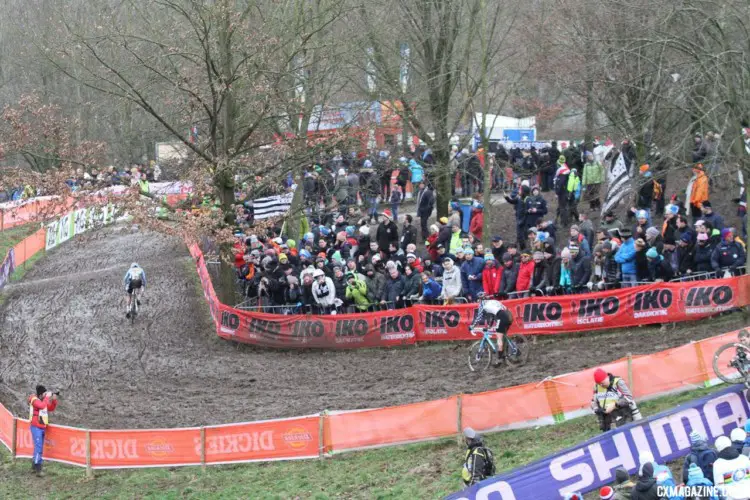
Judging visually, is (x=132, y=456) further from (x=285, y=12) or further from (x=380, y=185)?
(x=380, y=185)

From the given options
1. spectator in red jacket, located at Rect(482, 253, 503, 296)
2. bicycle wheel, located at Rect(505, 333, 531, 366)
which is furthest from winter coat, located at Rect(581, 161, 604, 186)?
bicycle wheel, located at Rect(505, 333, 531, 366)

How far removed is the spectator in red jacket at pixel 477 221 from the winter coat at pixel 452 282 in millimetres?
3279

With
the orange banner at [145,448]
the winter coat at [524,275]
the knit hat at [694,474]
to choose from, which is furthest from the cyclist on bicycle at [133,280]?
the knit hat at [694,474]

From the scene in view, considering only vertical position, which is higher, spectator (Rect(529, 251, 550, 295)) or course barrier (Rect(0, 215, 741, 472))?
spectator (Rect(529, 251, 550, 295))

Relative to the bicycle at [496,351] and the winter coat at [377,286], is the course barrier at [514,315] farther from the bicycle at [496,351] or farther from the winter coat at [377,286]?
the bicycle at [496,351]

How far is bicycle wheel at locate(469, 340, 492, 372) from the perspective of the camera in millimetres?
19875

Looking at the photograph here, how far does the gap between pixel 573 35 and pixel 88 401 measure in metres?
15.3

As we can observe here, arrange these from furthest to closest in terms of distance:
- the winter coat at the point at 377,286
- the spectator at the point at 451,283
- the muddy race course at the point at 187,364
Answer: the winter coat at the point at 377,286
the spectator at the point at 451,283
the muddy race course at the point at 187,364

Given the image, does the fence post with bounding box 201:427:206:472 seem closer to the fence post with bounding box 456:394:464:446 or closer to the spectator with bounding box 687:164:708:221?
the fence post with bounding box 456:394:464:446

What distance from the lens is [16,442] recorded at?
66.4 feet

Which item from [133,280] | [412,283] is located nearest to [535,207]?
[412,283]

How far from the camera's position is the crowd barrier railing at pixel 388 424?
15.9 meters

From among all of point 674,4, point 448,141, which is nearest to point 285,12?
point 448,141

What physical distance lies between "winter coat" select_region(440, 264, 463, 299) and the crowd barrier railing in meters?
6.48
